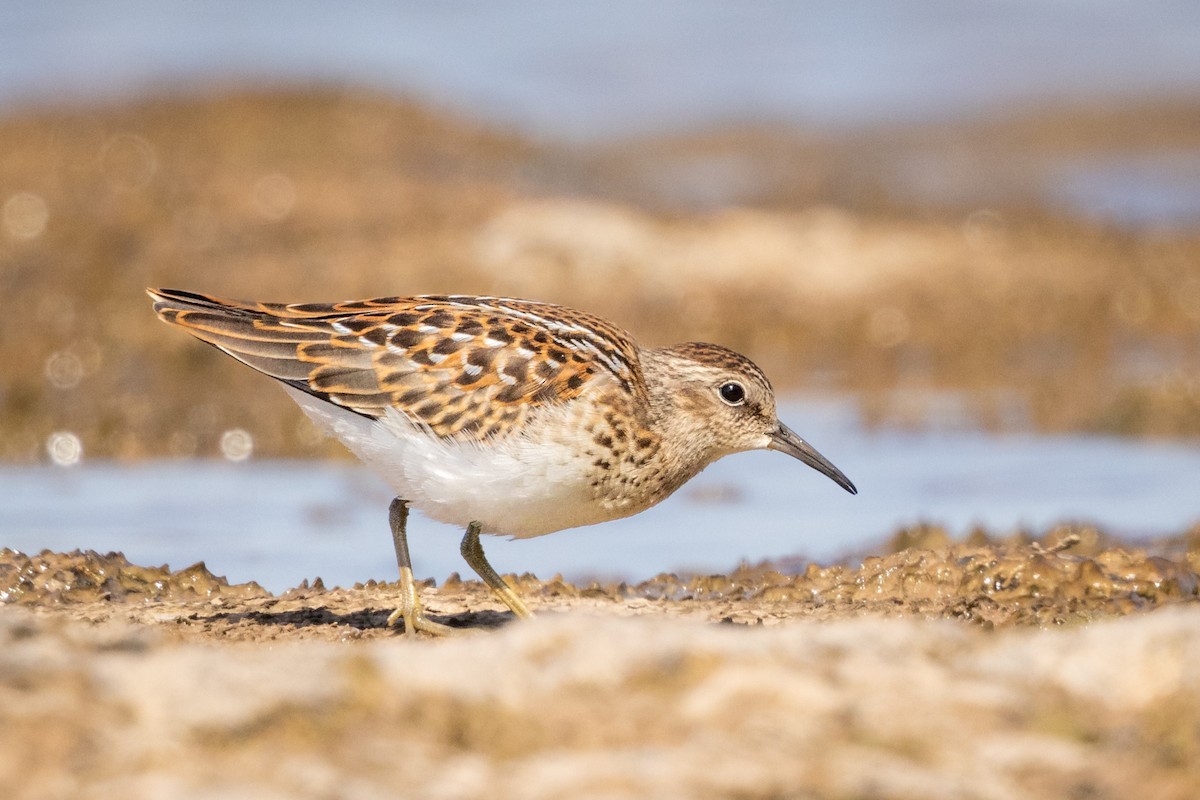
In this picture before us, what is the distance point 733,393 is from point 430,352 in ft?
4.66

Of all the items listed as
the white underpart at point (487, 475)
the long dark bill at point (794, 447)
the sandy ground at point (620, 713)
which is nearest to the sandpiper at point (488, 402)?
the white underpart at point (487, 475)

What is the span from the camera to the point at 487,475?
6293 millimetres

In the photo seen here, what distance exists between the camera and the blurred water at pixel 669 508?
909cm

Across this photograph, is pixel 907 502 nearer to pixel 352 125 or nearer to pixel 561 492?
pixel 561 492

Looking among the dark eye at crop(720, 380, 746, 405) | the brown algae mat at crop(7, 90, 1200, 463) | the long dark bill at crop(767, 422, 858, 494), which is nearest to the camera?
the dark eye at crop(720, 380, 746, 405)

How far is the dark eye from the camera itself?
722cm

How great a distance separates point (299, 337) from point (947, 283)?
1081 cm

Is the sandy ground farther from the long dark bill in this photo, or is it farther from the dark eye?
the long dark bill

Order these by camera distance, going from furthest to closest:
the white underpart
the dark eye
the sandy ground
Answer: the dark eye, the white underpart, the sandy ground

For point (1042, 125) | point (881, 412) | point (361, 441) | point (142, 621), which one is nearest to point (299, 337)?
point (361, 441)

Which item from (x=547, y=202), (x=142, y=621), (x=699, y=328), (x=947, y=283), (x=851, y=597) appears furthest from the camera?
(x=547, y=202)

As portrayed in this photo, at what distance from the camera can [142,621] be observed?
6.76 m

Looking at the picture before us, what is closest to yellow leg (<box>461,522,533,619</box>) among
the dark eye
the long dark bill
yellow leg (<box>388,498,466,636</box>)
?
yellow leg (<box>388,498,466,636</box>)

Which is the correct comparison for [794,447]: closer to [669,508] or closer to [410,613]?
[410,613]
